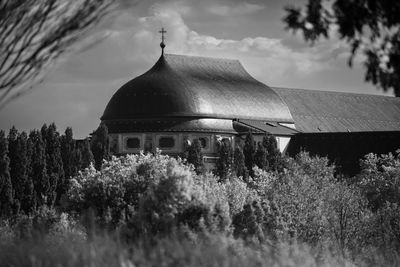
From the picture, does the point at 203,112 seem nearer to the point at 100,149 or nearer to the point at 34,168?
the point at 100,149

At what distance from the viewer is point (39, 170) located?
220 ft

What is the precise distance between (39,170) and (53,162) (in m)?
2.74

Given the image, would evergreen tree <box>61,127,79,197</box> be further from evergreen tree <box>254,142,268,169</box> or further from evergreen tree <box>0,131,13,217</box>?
evergreen tree <box>254,142,268,169</box>

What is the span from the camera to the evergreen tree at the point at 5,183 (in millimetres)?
62406

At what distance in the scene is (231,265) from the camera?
15.1 meters

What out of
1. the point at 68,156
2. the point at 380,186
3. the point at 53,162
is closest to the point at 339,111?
the point at 380,186

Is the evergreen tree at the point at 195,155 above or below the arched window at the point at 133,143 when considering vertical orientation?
below

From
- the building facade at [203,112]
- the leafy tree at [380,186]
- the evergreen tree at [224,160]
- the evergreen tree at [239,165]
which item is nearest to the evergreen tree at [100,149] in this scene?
the evergreen tree at [224,160]

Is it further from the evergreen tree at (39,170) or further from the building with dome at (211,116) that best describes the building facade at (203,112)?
the evergreen tree at (39,170)

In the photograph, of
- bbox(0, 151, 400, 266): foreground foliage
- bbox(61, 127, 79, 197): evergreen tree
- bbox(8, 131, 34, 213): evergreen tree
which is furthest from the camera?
bbox(61, 127, 79, 197): evergreen tree

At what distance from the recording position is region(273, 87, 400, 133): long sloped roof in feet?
380

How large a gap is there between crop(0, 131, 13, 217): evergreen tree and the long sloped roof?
54025 mm

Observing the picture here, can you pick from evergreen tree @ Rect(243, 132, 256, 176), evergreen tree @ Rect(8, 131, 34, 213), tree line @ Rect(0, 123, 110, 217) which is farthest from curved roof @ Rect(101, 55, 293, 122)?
evergreen tree @ Rect(8, 131, 34, 213)

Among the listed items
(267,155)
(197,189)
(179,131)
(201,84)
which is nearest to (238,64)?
(201,84)
